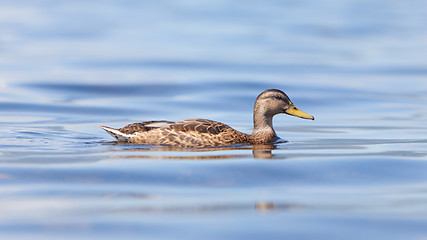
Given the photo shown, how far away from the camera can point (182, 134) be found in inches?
508

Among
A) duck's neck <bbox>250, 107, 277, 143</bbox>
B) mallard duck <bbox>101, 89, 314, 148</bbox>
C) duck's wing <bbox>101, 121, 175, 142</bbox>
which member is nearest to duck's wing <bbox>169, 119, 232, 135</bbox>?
mallard duck <bbox>101, 89, 314, 148</bbox>

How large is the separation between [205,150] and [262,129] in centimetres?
171

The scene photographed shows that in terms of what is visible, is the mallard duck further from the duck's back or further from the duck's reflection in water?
the duck's reflection in water

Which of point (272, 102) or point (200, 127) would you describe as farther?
point (272, 102)

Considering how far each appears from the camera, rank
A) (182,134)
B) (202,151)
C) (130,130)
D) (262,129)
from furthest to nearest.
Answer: (262,129) → (130,130) → (182,134) → (202,151)

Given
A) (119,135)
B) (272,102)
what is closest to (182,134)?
(119,135)

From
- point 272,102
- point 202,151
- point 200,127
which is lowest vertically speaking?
point 202,151

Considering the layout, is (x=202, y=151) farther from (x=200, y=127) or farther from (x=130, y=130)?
(x=130, y=130)

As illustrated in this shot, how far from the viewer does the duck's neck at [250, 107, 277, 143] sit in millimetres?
13531

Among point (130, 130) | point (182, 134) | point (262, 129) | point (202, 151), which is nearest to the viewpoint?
point (202, 151)

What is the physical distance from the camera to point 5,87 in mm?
22641

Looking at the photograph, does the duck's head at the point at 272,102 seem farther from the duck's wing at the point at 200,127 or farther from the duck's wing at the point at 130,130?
the duck's wing at the point at 130,130
